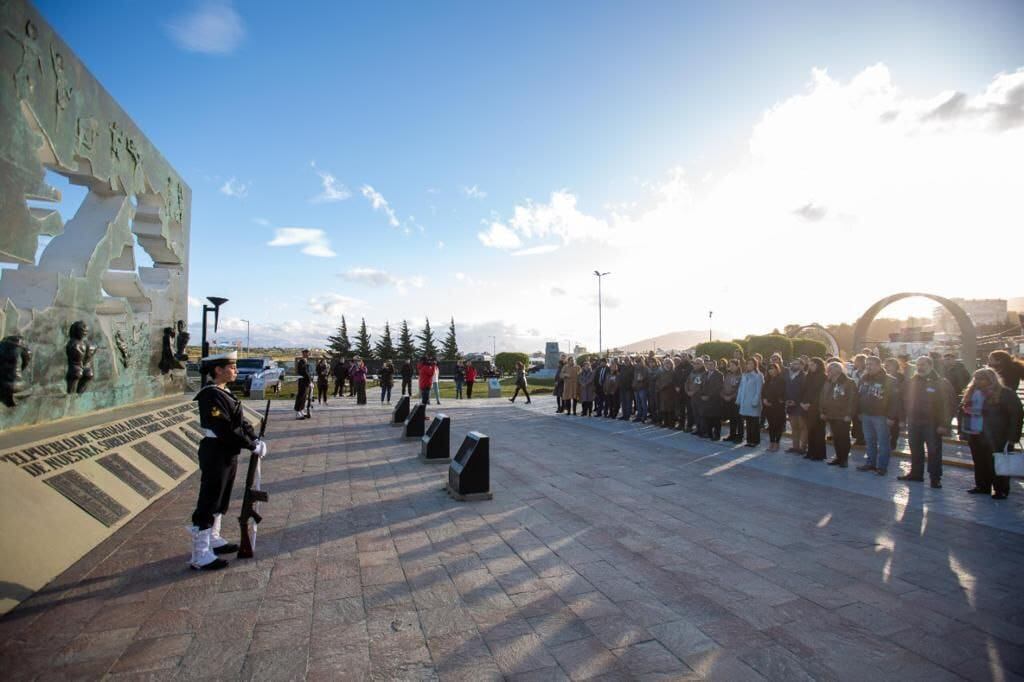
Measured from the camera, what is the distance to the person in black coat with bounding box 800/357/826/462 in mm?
9734

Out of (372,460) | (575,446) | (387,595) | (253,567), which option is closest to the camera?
(387,595)

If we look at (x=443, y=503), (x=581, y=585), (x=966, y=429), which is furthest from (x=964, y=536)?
(x=443, y=503)

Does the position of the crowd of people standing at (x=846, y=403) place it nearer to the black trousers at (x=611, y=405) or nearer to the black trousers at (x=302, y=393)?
the black trousers at (x=611, y=405)

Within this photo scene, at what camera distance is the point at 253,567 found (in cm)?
466

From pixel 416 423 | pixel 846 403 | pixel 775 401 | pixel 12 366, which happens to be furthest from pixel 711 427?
pixel 12 366

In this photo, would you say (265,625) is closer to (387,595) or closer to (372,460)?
(387,595)

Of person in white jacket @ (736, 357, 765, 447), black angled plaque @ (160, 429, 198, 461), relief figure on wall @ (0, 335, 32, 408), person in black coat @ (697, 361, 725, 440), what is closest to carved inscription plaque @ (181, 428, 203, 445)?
black angled plaque @ (160, 429, 198, 461)

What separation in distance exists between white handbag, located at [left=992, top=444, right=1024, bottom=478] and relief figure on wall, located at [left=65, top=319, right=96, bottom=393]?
12475 mm

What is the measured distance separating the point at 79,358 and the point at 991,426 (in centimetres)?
1283

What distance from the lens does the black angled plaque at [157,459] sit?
721 centimetres

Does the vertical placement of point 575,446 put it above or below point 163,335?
below

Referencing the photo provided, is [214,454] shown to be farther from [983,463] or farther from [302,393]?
[302,393]

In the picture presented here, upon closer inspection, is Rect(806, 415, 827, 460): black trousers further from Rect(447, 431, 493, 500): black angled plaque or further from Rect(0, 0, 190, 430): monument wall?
Rect(0, 0, 190, 430): monument wall

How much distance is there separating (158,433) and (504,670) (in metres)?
7.64
